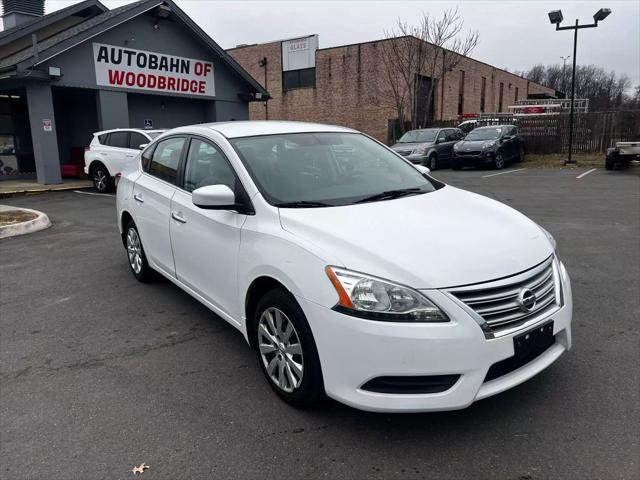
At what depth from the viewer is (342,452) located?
8.74ft

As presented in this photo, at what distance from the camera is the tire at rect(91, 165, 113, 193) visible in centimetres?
1372

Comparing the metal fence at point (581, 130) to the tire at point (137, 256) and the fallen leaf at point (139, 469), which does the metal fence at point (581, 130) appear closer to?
the tire at point (137, 256)

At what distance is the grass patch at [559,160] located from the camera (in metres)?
19.1

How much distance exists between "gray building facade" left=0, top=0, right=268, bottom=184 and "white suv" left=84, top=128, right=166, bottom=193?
2078 millimetres

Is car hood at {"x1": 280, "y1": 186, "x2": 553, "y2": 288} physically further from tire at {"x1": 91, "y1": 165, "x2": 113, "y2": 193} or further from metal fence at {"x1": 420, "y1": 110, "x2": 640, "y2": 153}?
metal fence at {"x1": 420, "y1": 110, "x2": 640, "y2": 153}

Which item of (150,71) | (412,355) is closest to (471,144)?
(150,71)

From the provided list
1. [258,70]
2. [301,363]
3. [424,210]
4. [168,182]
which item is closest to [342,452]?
[301,363]

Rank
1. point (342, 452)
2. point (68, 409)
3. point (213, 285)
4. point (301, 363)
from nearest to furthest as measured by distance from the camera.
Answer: point (342, 452)
point (301, 363)
point (68, 409)
point (213, 285)

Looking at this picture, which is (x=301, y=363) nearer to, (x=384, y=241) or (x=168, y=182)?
(x=384, y=241)

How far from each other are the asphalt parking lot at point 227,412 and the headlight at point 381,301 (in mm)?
756

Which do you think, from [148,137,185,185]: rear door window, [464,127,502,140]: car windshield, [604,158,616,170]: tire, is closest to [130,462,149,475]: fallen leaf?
[148,137,185,185]: rear door window

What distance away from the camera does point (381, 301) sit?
252 centimetres

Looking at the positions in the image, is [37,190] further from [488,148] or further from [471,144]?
[488,148]

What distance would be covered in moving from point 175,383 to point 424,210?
2.02m
